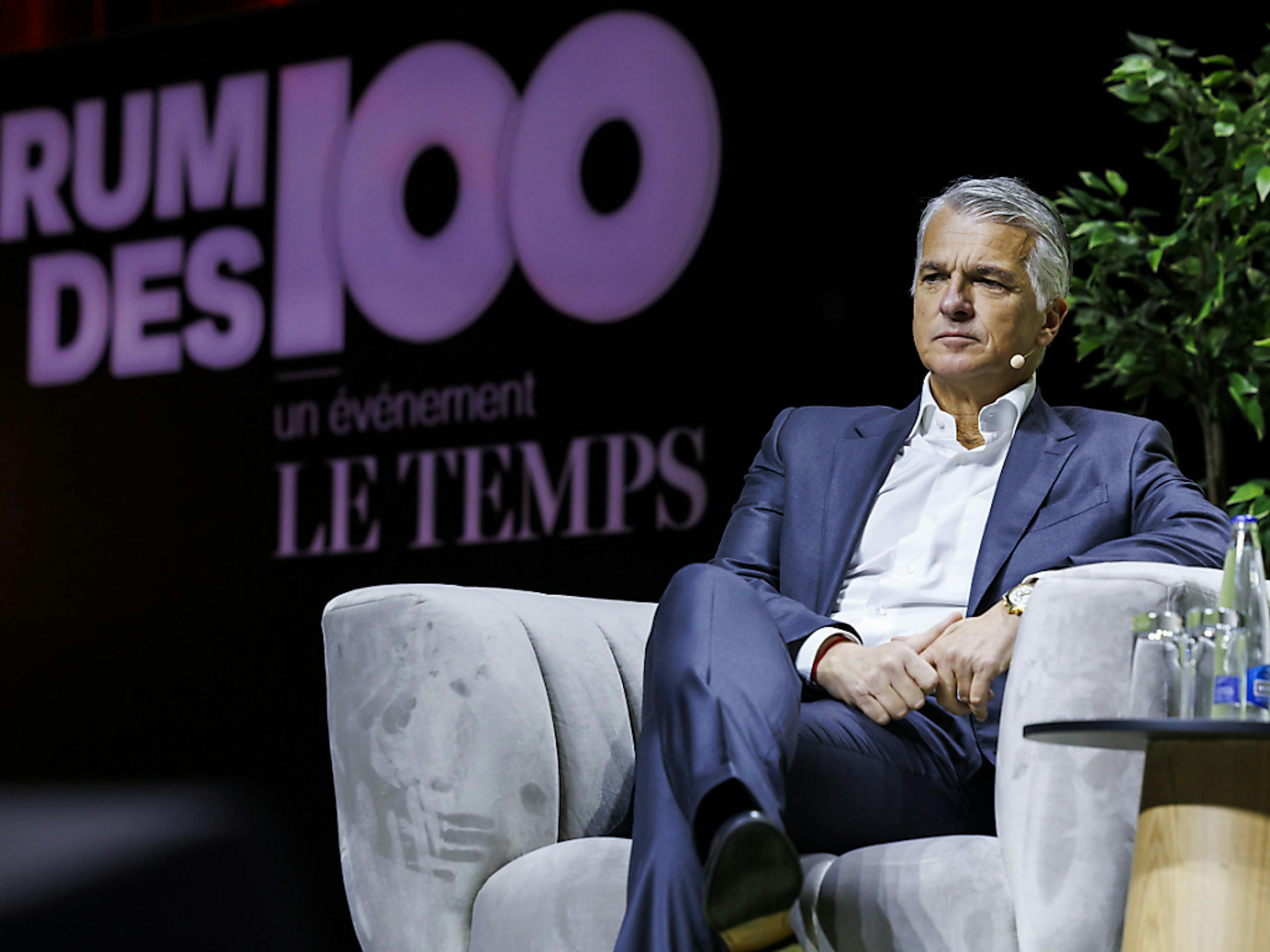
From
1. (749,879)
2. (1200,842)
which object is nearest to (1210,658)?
(1200,842)

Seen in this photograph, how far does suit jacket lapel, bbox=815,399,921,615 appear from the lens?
1853 millimetres

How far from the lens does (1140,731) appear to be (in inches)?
43.7

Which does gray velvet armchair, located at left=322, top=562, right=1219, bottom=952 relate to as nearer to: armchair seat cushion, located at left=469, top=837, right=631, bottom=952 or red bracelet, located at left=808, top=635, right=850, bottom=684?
armchair seat cushion, located at left=469, top=837, right=631, bottom=952

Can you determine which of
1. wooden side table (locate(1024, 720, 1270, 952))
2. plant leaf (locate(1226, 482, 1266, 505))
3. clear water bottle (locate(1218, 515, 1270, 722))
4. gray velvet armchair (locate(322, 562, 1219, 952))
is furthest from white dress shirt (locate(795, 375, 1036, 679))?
plant leaf (locate(1226, 482, 1266, 505))

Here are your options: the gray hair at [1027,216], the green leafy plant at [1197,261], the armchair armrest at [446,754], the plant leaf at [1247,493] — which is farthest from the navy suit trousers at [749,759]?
the green leafy plant at [1197,261]

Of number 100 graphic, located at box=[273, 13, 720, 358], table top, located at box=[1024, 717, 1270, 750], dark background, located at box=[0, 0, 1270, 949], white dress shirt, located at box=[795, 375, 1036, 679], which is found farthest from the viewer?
number 100 graphic, located at box=[273, 13, 720, 358]

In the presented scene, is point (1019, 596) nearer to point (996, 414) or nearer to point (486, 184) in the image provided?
point (996, 414)

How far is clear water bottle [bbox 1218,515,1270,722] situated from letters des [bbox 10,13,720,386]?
2.49 meters

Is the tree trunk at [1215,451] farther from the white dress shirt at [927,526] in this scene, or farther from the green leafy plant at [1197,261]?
the white dress shirt at [927,526]

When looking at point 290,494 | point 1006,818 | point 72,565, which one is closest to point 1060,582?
point 1006,818

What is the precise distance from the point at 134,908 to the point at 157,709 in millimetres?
947

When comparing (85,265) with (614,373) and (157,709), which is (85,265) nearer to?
(157,709)

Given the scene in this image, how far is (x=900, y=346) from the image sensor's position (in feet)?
11.0

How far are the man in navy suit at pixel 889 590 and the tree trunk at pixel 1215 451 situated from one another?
0.92m
